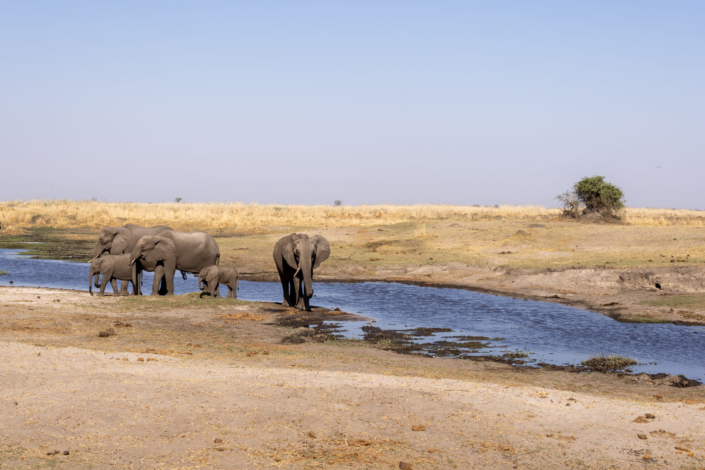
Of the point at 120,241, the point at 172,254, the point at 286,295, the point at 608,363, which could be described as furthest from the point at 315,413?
the point at 120,241

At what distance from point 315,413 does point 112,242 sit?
Result: 17.9m

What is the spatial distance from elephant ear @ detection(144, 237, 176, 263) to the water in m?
4.37

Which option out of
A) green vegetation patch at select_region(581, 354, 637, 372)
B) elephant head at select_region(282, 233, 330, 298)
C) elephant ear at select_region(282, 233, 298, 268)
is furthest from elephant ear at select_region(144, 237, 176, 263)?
green vegetation patch at select_region(581, 354, 637, 372)

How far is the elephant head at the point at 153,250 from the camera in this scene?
21.8m

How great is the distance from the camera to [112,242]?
24594 millimetres

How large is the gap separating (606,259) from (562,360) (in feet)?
52.7

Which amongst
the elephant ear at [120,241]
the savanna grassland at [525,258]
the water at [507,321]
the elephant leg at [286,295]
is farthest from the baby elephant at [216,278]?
the savanna grassland at [525,258]

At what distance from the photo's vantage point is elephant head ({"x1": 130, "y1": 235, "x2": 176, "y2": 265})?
2181cm

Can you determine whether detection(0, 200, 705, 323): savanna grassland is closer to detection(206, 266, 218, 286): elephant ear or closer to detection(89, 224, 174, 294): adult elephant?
detection(89, 224, 174, 294): adult elephant

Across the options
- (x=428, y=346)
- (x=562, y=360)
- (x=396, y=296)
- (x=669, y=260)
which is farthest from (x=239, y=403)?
(x=669, y=260)

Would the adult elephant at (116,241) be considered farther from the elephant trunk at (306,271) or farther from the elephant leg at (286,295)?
the elephant trunk at (306,271)

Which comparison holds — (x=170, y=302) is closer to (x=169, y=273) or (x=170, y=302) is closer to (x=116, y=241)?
(x=169, y=273)

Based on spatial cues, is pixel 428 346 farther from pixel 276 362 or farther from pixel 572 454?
pixel 572 454

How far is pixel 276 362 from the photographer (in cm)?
1256
